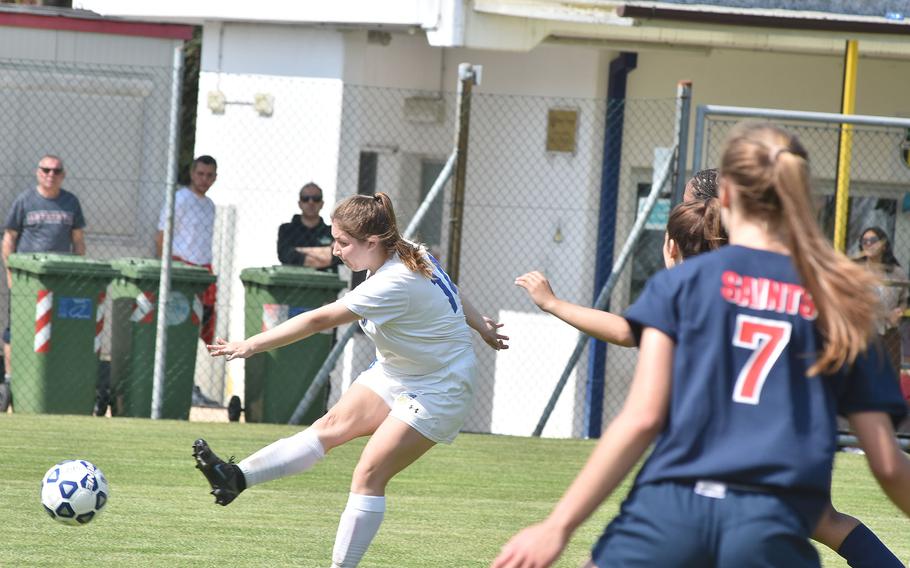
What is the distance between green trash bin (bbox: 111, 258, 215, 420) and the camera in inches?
453

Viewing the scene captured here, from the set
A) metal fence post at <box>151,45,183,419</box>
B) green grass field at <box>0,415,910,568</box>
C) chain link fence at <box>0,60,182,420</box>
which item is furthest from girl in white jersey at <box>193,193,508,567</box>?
chain link fence at <box>0,60,182,420</box>

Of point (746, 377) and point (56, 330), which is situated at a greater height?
point (746, 377)

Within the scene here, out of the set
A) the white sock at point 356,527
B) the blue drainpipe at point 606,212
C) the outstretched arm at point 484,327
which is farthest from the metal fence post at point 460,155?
the white sock at point 356,527

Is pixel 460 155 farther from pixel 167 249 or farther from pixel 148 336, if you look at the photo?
pixel 148 336

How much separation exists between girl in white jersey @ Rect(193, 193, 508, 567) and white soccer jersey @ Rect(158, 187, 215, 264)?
613 cm

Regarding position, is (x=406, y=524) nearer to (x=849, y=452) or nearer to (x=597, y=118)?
(x=849, y=452)

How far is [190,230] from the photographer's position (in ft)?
40.4

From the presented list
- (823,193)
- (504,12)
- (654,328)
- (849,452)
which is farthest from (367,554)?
(823,193)

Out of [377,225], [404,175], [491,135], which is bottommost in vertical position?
[377,225]

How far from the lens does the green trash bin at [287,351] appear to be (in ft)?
38.2

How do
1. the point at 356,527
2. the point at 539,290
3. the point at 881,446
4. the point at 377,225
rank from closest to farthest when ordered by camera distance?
the point at 881,446
the point at 539,290
the point at 356,527
the point at 377,225

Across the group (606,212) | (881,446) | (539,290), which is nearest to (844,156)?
(606,212)

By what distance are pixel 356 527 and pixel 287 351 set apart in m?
5.86

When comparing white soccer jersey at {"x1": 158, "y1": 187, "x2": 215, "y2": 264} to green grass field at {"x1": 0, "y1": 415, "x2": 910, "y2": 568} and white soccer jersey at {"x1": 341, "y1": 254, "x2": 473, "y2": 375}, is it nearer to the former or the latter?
green grass field at {"x1": 0, "y1": 415, "x2": 910, "y2": 568}
